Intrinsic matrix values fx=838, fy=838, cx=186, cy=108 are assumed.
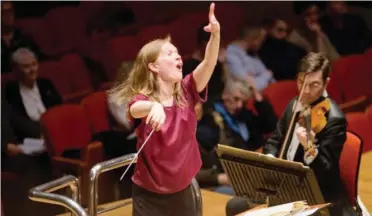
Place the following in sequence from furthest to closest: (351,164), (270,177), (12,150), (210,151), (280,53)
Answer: (280,53), (12,150), (210,151), (351,164), (270,177)

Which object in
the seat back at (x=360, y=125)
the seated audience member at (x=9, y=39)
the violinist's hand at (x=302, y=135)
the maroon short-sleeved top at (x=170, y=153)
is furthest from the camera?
the seated audience member at (x=9, y=39)

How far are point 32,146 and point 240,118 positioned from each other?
127 cm

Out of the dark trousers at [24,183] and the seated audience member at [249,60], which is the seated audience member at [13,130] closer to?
the dark trousers at [24,183]

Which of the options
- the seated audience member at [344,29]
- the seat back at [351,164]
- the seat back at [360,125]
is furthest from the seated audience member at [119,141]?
the seated audience member at [344,29]

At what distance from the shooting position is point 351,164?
12.6ft

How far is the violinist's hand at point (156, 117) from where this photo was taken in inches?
106

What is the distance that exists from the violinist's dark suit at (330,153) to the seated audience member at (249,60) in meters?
2.07

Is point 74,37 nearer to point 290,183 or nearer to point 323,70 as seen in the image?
point 323,70

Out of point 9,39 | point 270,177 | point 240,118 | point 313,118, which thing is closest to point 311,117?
point 313,118

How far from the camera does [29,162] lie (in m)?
5.11

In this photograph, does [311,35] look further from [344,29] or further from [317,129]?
[317,129]

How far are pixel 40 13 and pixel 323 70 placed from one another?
3.04 metres

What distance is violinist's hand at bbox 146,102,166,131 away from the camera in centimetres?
271

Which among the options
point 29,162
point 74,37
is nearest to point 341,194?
point 29,162
